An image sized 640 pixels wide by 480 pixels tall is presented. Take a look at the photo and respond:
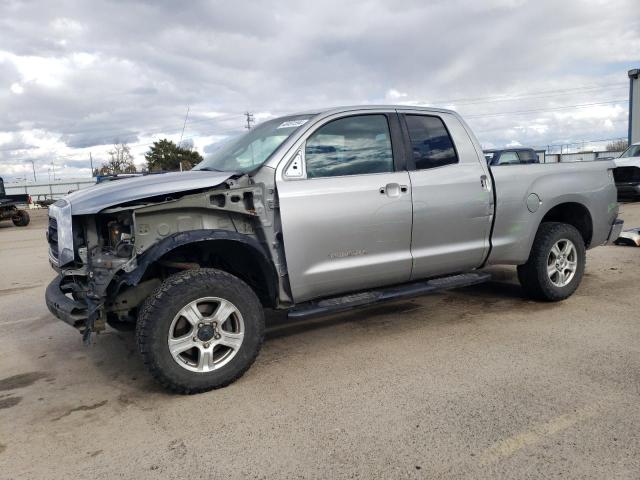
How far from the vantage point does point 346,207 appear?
3984 mm

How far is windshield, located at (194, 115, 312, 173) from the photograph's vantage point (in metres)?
4.11

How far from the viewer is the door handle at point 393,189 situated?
13.7 ft

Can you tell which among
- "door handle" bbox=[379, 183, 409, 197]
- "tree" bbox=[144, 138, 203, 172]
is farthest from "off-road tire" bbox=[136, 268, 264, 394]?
Result: "tree" bbox=[144, 138, 203, 172]

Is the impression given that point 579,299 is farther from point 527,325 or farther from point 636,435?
point 636,435

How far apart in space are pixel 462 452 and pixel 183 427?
1.62 meters

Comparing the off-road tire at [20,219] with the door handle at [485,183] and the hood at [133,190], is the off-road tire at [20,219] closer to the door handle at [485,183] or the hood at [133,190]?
the hood at [133,190]

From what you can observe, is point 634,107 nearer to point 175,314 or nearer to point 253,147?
point 253,147

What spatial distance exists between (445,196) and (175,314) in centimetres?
250

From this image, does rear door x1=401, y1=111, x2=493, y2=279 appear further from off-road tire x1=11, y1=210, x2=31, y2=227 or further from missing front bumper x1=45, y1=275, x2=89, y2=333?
off-road tire x1=11, y1=210, x2=31, y2=227

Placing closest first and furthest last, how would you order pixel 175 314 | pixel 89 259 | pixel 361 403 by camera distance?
1. pixel 361 403
2. pixel 175 314
3. pixel 89 259

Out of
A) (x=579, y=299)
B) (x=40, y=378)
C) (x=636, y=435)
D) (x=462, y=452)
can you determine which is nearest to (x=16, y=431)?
(x=40, y=378)

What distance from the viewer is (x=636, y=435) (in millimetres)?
2783

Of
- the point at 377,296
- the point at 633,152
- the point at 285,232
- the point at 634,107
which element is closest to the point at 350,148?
the point at 285,232

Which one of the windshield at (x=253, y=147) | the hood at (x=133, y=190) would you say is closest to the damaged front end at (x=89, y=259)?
the hood at (x=133, y=190)
